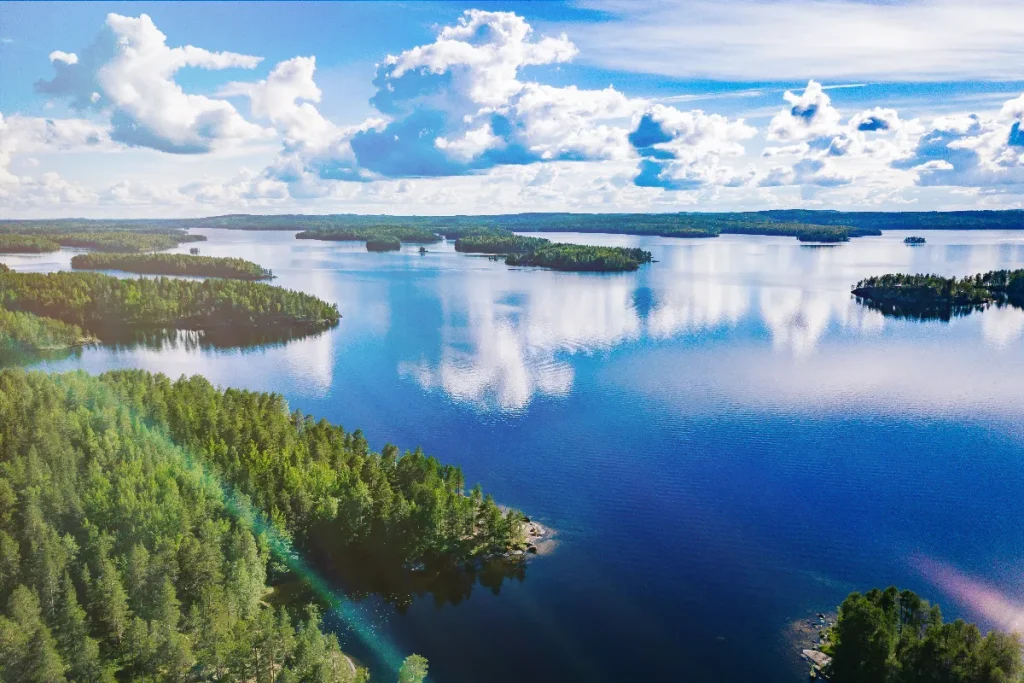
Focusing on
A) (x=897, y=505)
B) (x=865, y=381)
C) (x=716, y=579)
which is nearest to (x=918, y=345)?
(x=865, y=381)

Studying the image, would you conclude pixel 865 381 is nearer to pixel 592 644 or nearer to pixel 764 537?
pixel 764 537

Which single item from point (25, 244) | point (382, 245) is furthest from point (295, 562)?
point (382, 245)

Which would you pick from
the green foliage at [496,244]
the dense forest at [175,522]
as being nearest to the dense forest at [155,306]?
the dense forest at [175,522]

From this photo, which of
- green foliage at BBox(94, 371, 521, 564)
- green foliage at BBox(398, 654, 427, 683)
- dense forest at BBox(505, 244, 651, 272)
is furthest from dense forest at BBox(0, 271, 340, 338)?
dense forest at BBox(505, 244, 651, 272)

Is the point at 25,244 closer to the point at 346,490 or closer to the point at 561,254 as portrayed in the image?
the point at 561,254

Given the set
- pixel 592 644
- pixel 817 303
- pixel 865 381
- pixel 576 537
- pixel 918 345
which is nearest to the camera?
pixel 592 644
